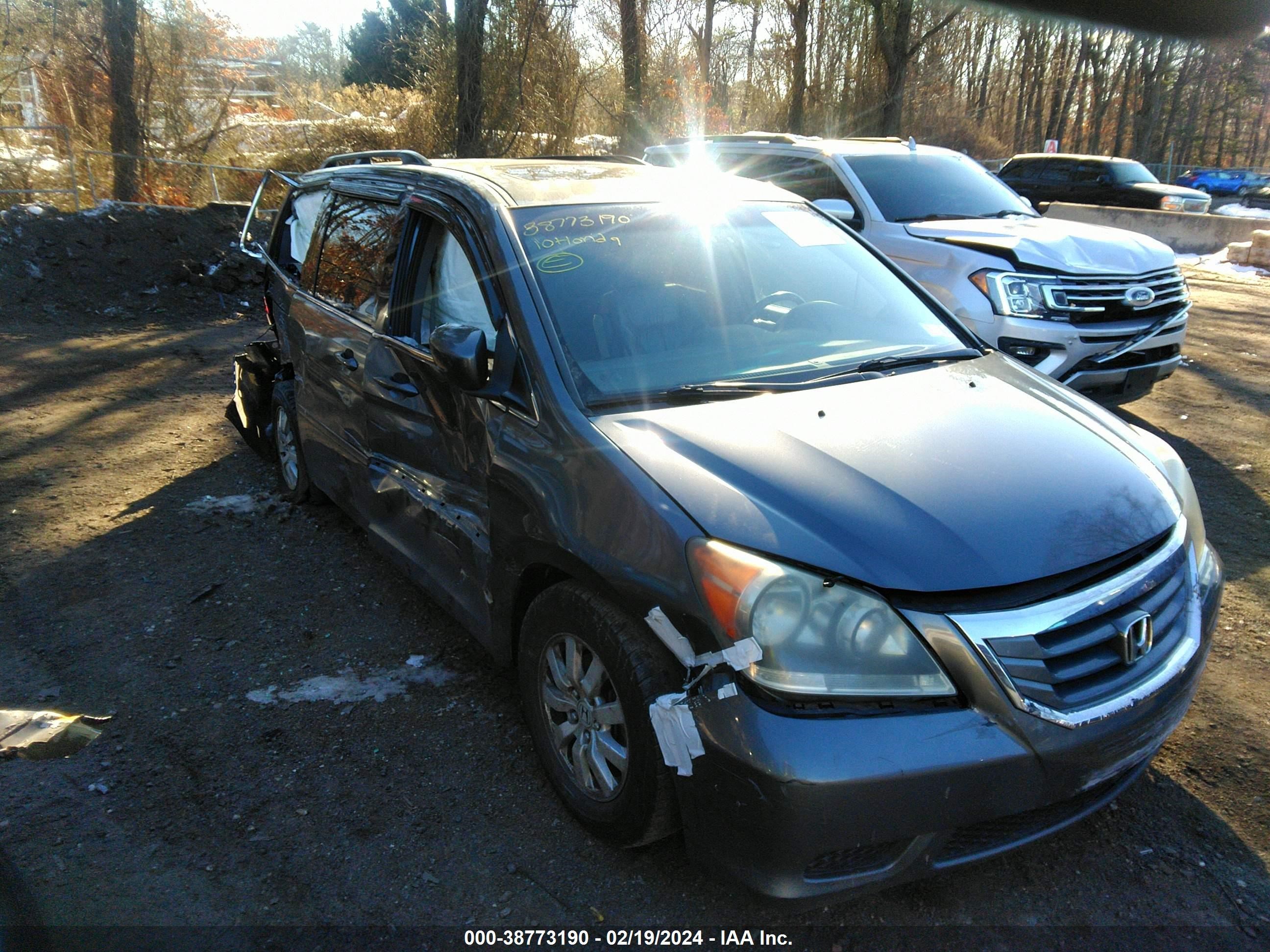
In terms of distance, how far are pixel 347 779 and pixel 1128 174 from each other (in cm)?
2055

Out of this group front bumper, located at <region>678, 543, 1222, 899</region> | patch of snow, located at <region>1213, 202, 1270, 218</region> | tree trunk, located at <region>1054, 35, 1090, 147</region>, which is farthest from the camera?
tree trunk, located at <region>1054, 35, 1090, 147</region>

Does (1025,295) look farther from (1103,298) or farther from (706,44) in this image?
(706,44)

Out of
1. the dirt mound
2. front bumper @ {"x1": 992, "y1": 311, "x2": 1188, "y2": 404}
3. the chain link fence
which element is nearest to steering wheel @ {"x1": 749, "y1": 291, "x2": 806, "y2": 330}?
front bumper @ {"x1": 992, "y1": 311, "x2": 1188, "y2": 404}

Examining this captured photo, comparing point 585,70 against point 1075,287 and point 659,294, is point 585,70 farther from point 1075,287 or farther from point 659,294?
point 659,294

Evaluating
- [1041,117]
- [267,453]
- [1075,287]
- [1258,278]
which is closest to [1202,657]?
[1075,287]

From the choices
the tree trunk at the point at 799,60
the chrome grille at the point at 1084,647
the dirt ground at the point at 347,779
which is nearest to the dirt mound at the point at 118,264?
the dirt ground at the point at 347,779

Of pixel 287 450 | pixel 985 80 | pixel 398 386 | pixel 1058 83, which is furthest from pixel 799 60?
pixel 398 386

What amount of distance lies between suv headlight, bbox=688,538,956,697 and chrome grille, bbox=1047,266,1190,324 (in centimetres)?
479

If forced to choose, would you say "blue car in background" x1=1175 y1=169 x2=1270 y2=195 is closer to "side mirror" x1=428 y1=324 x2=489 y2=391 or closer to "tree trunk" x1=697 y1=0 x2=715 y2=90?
"tree trunk" x1=697 y1=0 x2=715 y2=90

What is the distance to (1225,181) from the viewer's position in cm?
3550

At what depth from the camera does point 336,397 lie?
14.5 ft

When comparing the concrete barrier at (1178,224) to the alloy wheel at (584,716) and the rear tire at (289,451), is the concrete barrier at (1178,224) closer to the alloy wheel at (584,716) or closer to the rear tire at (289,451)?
the rear tire at (289,451)

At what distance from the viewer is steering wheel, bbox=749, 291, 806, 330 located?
348 cm

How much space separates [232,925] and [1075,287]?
5.97 meters
